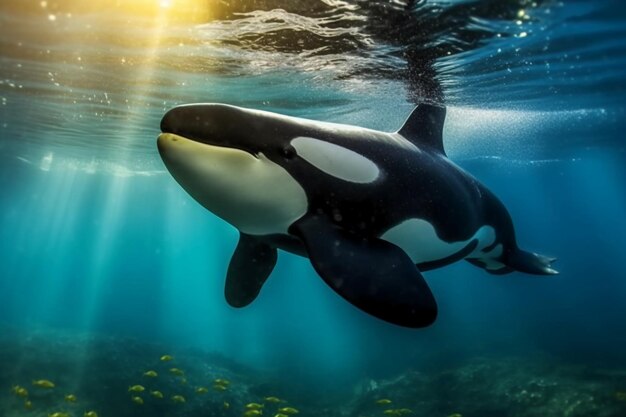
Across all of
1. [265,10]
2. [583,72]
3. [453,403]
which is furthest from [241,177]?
[453,403]

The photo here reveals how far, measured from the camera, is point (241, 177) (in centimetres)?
393

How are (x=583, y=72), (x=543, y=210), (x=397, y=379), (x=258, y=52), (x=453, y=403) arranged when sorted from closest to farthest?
(x=258, y=52), (x=583, y=72), (x=453, y=403), (x=397, y=379), (x=543, y=210)

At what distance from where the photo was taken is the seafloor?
1241cm

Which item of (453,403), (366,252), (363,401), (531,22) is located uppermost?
(531,22)

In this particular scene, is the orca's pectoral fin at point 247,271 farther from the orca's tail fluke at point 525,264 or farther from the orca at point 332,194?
the orca's tail fluke at point 525,264

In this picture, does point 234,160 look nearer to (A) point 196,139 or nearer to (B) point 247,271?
(A) point 196,139

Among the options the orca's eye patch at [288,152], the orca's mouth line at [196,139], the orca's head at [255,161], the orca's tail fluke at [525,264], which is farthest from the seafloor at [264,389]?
the orca's mouth line at [196,139]

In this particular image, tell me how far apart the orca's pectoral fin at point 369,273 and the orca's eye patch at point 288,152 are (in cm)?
53

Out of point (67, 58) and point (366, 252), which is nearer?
point (366, 252)

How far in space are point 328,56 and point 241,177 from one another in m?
7.17

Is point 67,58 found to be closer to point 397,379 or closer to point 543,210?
point 397,379

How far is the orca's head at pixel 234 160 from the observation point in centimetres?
372

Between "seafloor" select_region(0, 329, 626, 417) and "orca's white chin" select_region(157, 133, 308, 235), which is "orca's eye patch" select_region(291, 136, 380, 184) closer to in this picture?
"orca's white chin" select_region(157, 133, 308, 235)

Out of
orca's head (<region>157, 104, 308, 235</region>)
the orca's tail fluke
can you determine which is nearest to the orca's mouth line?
orca's head (<region>157, 104, 308, 235</region>)
